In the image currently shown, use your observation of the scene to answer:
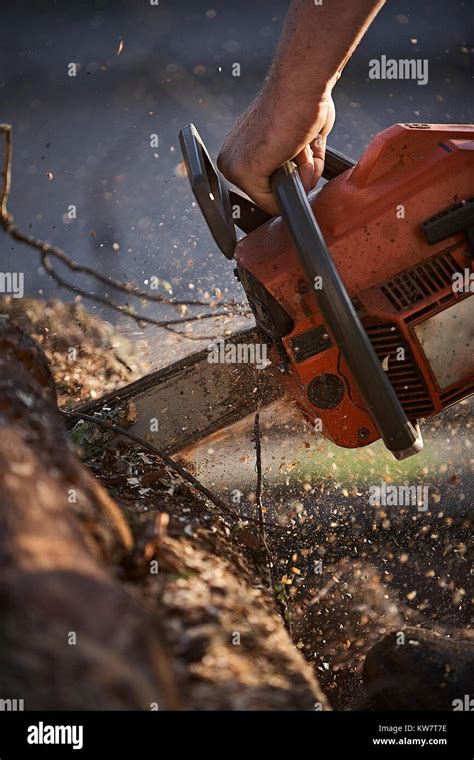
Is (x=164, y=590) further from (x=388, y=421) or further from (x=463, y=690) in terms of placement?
(x=463, y=690)

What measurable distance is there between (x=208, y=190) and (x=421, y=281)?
68 centimetres

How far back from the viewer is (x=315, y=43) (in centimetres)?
183

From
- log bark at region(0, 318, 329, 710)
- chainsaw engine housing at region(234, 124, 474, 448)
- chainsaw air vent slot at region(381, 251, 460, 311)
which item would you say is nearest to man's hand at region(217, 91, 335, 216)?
chainsaw engine housing at region(234, 124, 474, 448)

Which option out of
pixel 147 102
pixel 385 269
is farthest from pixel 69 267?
pixel 385 269

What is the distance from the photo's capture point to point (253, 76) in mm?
4734

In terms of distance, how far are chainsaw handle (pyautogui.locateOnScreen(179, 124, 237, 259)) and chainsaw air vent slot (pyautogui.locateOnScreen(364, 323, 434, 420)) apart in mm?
515

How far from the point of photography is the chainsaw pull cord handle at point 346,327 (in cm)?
176

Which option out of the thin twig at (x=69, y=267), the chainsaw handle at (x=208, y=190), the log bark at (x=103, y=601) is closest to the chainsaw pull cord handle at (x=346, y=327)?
the chainsaw handle at (x=208, y=190)

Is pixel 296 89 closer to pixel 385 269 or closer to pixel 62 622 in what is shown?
pixel 385 269

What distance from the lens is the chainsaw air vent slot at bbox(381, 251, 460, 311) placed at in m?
2.02

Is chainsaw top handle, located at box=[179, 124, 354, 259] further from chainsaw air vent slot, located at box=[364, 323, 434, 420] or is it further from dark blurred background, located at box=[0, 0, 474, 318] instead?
dark blurred background, located at box=[0, 0, 474, 318]

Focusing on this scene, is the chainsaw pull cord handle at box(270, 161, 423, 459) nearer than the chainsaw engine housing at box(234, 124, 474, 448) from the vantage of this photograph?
Yes

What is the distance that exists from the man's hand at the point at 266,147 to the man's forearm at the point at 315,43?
0.05 meters

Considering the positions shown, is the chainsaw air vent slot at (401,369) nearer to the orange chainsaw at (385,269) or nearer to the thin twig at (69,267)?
the orange chainsaw at (385,269)
